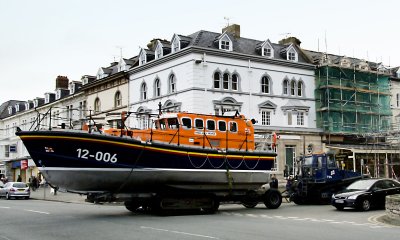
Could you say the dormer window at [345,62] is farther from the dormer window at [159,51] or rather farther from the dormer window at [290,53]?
the dormer window at [159,51]

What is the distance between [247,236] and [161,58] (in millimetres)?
29355

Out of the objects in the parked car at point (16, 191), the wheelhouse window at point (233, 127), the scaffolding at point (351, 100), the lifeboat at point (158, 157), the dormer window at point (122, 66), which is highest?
the dormer window at point (122, 66)

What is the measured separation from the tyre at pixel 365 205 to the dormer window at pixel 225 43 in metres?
21.6

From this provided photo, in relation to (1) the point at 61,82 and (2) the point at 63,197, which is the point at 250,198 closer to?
(2) the point at 63,197

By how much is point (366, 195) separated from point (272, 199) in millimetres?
4184

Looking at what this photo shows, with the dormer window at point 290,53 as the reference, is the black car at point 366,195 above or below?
below

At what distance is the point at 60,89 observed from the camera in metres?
60.5

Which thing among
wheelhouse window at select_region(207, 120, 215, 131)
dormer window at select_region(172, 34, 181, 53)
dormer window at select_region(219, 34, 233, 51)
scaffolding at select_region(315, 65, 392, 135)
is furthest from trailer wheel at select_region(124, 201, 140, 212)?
scaffolding at select_region(315, 65, 392, 135)

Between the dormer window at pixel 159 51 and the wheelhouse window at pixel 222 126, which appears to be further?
the dormer window at pixel 159 51

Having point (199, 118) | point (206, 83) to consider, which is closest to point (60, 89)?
point (206, 83)

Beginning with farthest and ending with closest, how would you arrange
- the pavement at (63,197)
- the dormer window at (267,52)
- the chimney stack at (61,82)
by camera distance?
the chimney stack at (61,82) → the dormer window at (267,52) → the pavement at (63,197)

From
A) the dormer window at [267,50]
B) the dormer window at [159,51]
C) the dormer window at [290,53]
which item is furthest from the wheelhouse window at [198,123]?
the dormer window at [290,53]

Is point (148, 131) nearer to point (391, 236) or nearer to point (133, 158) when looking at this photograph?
point (133, 158)

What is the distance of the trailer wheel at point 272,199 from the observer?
23234 millimetres
